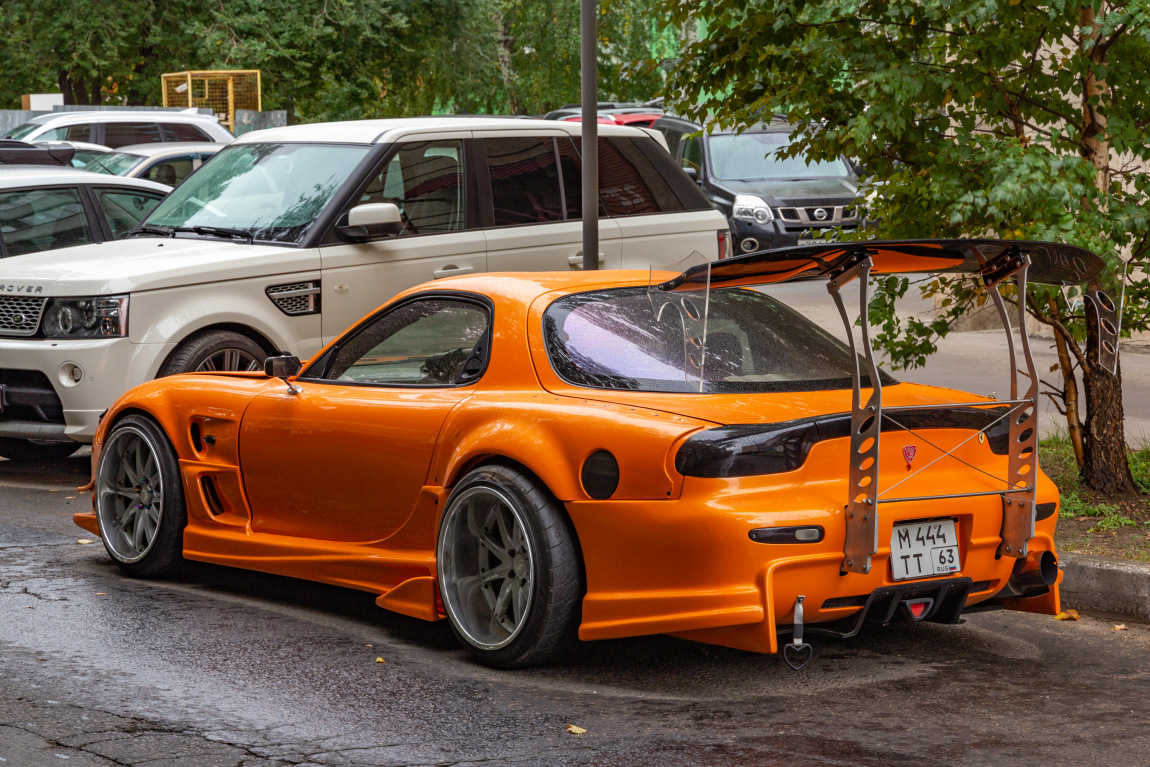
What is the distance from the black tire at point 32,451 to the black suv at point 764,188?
10.1 metres

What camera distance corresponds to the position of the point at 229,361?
8.62 meters

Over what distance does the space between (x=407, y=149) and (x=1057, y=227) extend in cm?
439

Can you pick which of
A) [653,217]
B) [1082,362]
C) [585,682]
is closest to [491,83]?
[653,217]

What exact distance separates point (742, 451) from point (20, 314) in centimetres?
549

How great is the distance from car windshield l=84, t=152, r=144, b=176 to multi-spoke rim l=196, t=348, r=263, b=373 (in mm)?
9448

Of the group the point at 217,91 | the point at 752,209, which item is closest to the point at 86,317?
the point at 752,209

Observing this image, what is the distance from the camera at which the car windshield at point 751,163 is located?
19.9 m

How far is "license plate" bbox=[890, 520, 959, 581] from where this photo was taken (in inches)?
185

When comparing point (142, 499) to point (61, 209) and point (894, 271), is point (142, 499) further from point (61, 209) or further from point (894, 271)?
point (61, 209)

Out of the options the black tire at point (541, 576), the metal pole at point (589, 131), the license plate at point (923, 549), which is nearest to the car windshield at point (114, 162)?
the metal pole at point (589, 131)

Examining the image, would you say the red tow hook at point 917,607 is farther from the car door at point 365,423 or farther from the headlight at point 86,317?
the headlight at point 86,317

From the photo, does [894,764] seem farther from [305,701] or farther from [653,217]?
[653,217]

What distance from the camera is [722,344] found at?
17.5ft

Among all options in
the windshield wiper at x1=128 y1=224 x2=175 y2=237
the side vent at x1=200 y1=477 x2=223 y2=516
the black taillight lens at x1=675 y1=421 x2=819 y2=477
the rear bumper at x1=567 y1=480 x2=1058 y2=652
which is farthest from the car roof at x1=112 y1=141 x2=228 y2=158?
the black taillight lens at x1=675 y1=421 x2=819 y2=477
